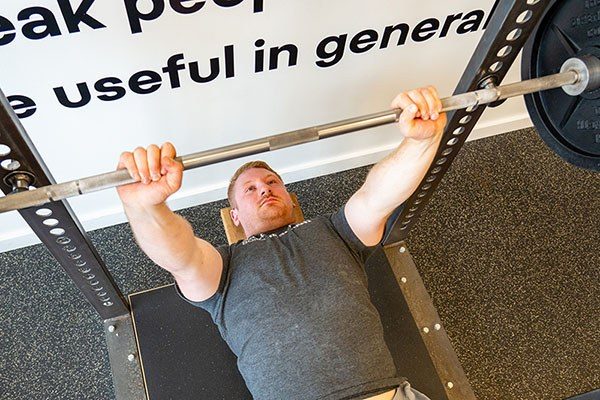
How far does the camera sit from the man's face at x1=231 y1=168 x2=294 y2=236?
171 cm

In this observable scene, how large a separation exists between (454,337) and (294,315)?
32.8 inches

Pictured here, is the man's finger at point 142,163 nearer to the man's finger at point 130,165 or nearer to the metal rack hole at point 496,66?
the man's finger at point 130,165

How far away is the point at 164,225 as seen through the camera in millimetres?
1267

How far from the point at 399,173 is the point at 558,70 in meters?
0.48

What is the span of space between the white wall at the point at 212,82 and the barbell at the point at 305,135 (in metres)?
0.42

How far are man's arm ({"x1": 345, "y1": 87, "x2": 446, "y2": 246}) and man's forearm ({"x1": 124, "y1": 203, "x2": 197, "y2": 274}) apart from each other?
472mm

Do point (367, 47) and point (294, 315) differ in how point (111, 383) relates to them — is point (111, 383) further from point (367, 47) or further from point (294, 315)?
point (367, 47)

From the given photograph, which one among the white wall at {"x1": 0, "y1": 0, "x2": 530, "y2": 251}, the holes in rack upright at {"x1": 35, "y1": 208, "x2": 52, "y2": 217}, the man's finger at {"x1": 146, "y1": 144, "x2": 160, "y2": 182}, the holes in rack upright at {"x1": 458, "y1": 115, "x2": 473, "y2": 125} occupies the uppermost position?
the white wall at {"x1": 0, "y1": 0, "x2": 530, "y2": 251}

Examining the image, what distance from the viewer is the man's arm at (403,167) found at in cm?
126

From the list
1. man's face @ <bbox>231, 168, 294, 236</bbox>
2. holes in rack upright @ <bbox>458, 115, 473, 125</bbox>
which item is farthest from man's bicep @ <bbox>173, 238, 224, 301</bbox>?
holes in rack upright @ <bbox>458, 115, 473, 125</bbox>

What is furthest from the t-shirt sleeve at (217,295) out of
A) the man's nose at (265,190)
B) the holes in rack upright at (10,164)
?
the holes in rack upright at (10,164)

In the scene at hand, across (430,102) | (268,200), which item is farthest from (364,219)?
(430,102)

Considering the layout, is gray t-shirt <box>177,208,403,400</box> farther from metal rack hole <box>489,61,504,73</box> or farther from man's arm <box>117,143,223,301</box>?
metal rack hole <box>489,61,504,73</box>

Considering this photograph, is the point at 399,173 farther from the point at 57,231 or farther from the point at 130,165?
the point at 57,231
